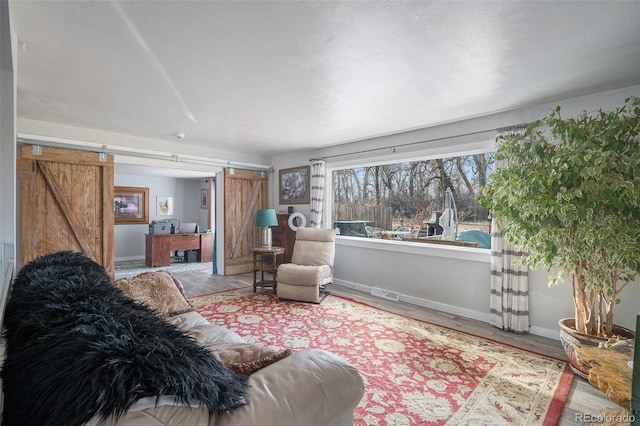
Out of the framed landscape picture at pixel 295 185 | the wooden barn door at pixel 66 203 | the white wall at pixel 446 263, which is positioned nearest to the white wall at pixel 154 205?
the wooden barn door at pixel 66 203

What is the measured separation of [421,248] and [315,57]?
283 cm

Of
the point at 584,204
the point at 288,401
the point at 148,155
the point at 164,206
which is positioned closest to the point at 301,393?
the point at 288,401

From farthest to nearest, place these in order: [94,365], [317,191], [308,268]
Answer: [317,191], [308,268], [94,365]

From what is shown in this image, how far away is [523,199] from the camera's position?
94.5 inches

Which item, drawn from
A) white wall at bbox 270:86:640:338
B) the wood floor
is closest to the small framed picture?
the wood floor

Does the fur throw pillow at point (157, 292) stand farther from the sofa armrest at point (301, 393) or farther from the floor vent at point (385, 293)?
the floor vent at point (385, 293)

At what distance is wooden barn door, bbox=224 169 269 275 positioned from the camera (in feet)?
18.8

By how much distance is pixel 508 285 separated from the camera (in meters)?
3.17

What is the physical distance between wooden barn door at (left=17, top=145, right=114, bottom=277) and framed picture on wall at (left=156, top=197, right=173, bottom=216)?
12.7 ft

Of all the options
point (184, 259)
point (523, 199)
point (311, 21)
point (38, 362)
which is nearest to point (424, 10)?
point (311, 21)

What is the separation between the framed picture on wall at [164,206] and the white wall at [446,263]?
518 centimetres

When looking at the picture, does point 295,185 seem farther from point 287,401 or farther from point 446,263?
point 287,401

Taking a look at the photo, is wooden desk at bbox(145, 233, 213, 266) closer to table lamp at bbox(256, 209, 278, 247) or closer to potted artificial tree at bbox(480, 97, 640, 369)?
table lamp at bbox(256, 209, 278, 247)

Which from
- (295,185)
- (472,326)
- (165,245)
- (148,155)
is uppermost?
(148,155)
